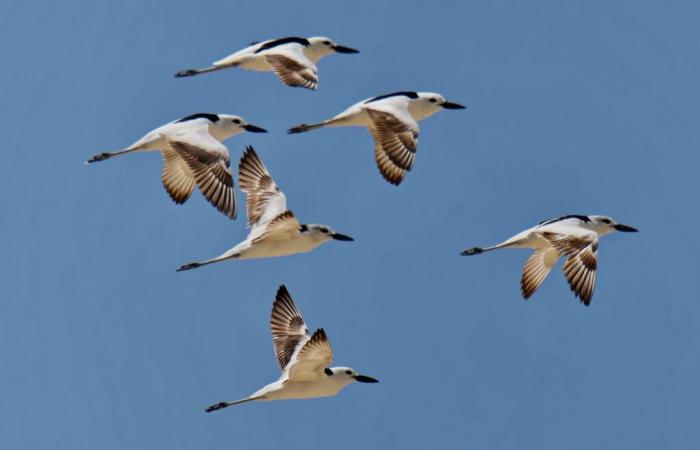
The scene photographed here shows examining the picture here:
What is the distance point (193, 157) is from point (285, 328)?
3.19m

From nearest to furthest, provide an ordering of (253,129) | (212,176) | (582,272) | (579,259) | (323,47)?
(212,176), (582,272), (579,259), (253,129), (323,47)

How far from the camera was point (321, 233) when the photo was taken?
1244 inches

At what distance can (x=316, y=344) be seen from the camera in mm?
29188

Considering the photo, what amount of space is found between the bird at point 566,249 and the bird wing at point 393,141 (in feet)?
9.64

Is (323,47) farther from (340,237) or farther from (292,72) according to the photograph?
(340,237)

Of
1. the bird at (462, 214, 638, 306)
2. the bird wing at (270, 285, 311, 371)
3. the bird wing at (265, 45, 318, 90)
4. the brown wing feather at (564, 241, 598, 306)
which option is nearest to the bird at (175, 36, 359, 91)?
the bird wing at (265, 45, 318, 90)

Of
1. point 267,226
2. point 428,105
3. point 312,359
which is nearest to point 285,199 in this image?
point 267,226

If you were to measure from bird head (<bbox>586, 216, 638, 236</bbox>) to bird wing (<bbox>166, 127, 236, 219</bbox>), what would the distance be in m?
7.00

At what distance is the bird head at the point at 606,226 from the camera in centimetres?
3391

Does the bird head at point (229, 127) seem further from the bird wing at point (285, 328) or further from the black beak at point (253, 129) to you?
the bird wing at point (285, 328)

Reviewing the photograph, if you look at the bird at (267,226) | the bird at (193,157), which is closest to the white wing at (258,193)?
the bird at (267,226)

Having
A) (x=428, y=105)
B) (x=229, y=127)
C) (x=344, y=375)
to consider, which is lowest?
(x=344, y=375)

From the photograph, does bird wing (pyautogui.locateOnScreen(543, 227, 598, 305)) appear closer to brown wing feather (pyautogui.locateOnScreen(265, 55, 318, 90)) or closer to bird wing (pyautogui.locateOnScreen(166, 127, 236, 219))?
brown wing feather (pyautogui.locateOnScreen(265, 55, 318, 90))

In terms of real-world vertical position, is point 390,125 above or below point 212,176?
above
